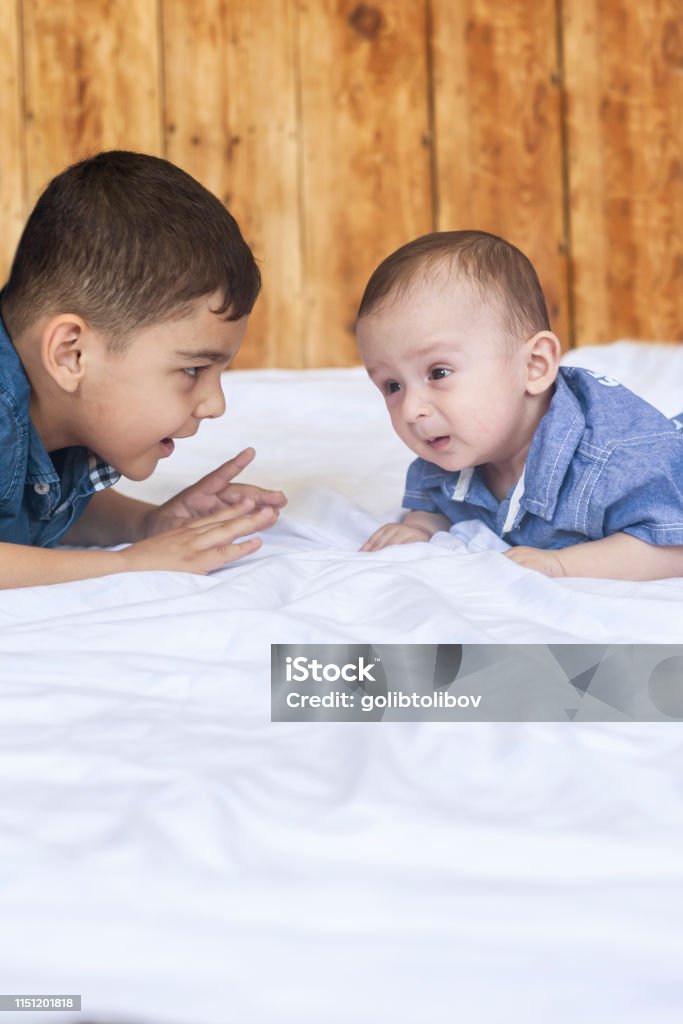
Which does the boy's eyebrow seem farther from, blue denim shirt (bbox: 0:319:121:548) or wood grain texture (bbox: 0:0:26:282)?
wood grain texture (bbox: 0:0:26:282)

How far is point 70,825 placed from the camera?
43 cm

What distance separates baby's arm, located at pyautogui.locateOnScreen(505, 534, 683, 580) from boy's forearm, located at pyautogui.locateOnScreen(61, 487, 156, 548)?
0.44 meters

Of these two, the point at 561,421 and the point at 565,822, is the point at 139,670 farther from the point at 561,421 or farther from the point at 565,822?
the point at 561,421

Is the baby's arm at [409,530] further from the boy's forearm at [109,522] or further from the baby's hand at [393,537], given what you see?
the boy's forearm at [109,522]

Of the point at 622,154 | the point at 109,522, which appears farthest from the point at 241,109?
the point at 109,522

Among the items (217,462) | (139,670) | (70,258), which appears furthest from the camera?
(217,462)

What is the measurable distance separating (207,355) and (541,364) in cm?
32

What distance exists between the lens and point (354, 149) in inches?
91.9

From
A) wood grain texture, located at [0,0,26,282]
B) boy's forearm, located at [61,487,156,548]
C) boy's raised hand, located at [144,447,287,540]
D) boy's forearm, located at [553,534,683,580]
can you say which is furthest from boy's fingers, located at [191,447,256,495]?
wood grain texture, located at [0,0,26,282]

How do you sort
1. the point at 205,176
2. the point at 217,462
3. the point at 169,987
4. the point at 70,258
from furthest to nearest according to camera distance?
the point at 205,176, the point at 217,462, the point at 70,258, the point at 169,987

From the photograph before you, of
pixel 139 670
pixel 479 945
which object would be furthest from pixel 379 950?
pixel 139 670

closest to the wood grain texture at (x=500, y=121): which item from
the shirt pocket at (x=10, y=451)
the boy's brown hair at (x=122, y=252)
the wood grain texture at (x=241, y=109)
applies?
the wood grain texture at (x=241, y=109)

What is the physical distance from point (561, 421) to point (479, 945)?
2.30ft

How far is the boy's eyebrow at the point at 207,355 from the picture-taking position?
3.19 ft
